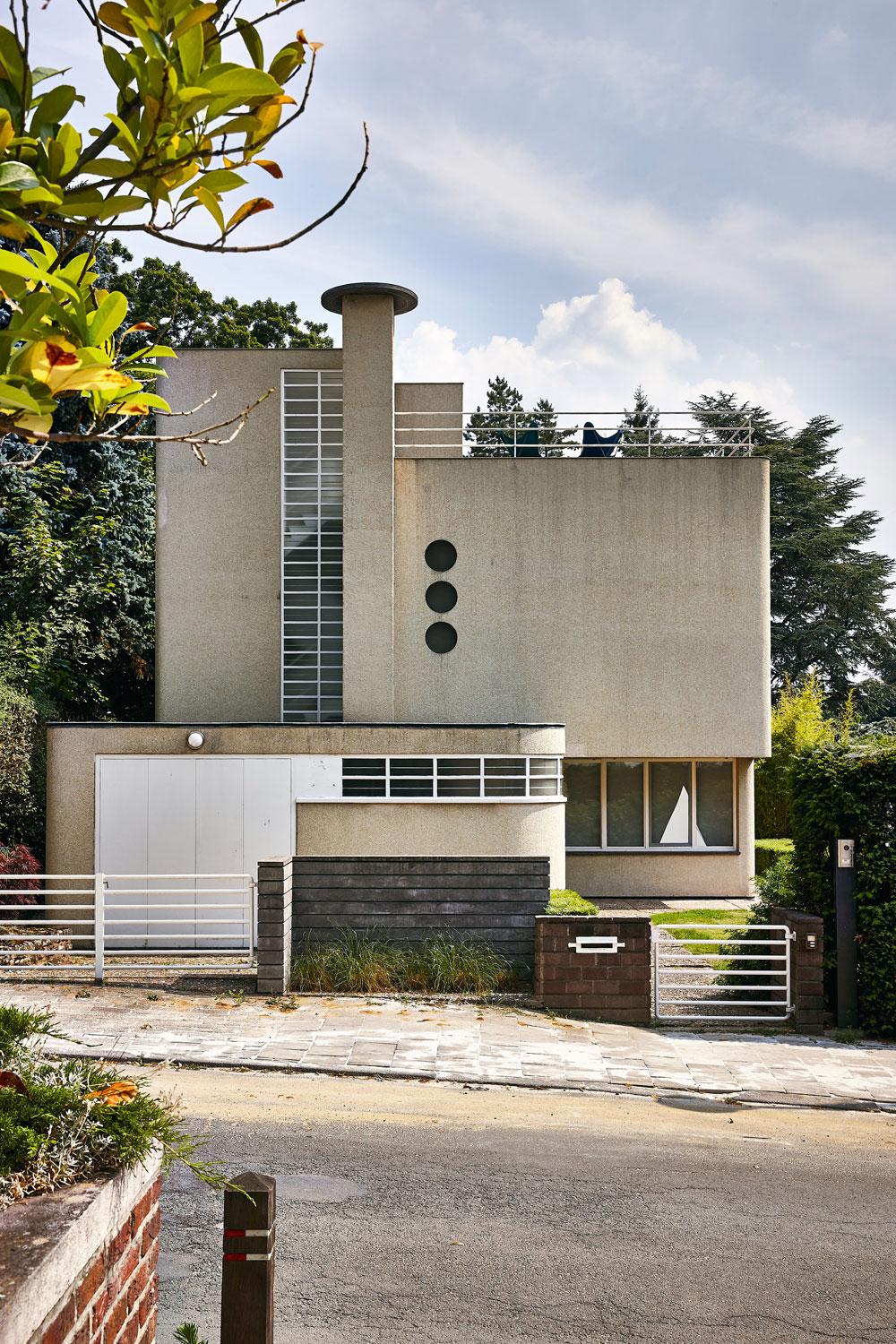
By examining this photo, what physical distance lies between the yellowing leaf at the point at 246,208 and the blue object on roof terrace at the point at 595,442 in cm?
1668

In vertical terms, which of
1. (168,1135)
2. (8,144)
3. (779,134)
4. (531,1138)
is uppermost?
(779,134)

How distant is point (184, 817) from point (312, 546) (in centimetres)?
577

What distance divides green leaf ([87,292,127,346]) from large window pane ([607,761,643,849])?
17.1 m

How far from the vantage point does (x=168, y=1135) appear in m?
3.13

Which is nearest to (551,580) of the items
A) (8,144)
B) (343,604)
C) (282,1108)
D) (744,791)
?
(343,604)

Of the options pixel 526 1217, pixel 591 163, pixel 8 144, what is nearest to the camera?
pixel 8 144

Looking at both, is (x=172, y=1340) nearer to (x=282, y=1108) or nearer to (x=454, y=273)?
(x=282, y=1108)

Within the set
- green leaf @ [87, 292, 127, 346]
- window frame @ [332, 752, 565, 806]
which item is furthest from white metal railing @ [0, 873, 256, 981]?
green leaf @ [87, 292, 127, 346]

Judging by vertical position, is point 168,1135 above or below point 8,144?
below

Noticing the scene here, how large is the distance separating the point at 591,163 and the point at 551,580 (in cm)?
831

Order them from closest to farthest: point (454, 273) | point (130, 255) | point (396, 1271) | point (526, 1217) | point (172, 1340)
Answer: point (172, 1340)
point (396, 1271)
point (526, 1217)
point (454, 273)
point (130, 255)

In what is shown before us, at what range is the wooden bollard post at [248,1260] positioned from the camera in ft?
11.4

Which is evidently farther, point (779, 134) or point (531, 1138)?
point (779, 134)

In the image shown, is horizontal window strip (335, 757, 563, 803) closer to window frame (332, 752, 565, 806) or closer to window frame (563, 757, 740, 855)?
window frame (332, 752, 565, 806)
